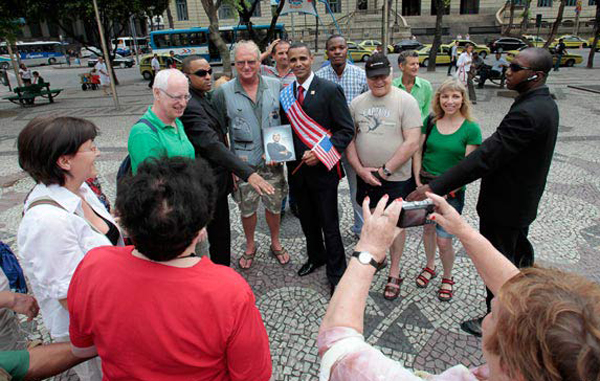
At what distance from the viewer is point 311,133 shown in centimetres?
304

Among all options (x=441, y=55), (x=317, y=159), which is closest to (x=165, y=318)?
(x=317, y=159)

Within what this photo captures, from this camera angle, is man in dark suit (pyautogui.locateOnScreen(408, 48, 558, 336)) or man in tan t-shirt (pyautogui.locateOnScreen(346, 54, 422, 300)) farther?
man in tan t-shirt (pyautogui.locateOnScreen(346, 54, 422, 300))

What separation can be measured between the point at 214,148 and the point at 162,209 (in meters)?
1.70

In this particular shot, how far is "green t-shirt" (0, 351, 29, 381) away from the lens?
1.37m

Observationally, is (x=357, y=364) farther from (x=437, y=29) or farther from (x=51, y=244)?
(x=437, y=29)

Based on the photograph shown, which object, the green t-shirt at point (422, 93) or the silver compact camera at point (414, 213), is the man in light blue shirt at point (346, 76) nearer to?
the green t-shirt at point (422, 93)

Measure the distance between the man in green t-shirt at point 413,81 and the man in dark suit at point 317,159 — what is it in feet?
4.89

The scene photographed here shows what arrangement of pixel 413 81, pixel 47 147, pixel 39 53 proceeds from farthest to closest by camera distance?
1. pixel 39 53
2. pixel 413 81
3. pixel 47 147

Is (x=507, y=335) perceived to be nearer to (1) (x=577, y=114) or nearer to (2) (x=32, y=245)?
(2) (x=32, y=245)

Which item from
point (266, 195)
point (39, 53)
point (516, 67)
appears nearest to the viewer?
point (516, 67)

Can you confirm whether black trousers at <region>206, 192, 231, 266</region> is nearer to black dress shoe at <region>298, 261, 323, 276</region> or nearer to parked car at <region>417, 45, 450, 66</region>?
black dress shoe at <region>298, 261, 323, 276</region>

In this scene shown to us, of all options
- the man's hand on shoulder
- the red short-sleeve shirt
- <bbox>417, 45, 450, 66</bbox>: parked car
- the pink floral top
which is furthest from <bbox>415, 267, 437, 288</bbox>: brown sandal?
<bbox>417, 45, 450, 66</bbox>: parked car

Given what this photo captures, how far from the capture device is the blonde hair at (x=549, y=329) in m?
0.74

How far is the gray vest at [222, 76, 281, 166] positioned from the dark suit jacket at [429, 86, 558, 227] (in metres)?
1.56
